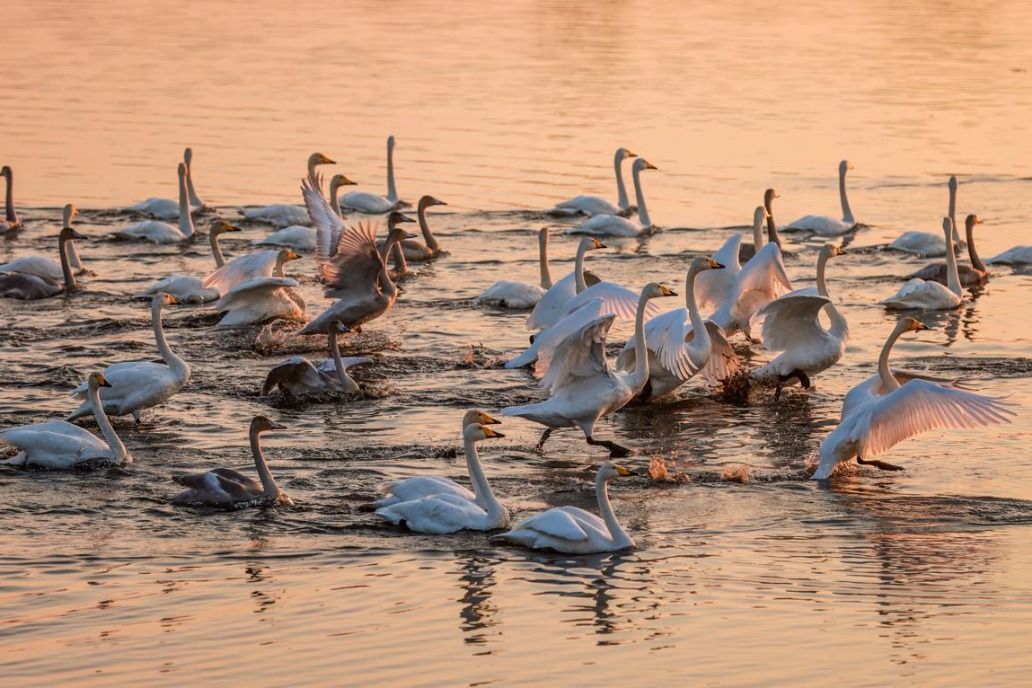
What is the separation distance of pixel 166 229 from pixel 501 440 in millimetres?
8542

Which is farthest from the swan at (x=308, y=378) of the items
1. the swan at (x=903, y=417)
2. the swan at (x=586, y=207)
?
the swan at (x=586, y=207)

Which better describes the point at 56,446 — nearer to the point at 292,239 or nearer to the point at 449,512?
the point at 449,512

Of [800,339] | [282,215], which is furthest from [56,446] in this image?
[282,215]

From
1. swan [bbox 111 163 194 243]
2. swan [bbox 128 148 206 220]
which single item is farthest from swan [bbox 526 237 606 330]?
swan [bbox 128 148 206 220]

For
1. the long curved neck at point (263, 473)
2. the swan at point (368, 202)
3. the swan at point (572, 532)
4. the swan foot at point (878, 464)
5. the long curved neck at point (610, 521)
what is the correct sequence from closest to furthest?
the swan at point (572, 532) < the long curved neck at point (610, 521) < the long curved neck at point (263, 473) < the swan foot at point (878, 464) < the swan at point (368, 202)

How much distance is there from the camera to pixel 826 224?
1972cm

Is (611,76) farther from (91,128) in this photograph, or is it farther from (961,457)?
(961,457)

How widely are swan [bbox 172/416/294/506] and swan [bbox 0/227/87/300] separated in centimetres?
699

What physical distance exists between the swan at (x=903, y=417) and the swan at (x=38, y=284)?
28.1ft

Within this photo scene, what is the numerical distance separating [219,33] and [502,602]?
3331 centimetres

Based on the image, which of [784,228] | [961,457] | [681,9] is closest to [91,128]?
[784,228]

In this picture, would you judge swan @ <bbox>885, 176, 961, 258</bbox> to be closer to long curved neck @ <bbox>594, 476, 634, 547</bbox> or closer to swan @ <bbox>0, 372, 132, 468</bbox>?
long curved neck @ <bbox>594, 476, 634, 547</bbox>

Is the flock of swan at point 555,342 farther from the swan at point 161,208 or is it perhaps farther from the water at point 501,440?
the water at point 501,440

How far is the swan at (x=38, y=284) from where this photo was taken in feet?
53.2
